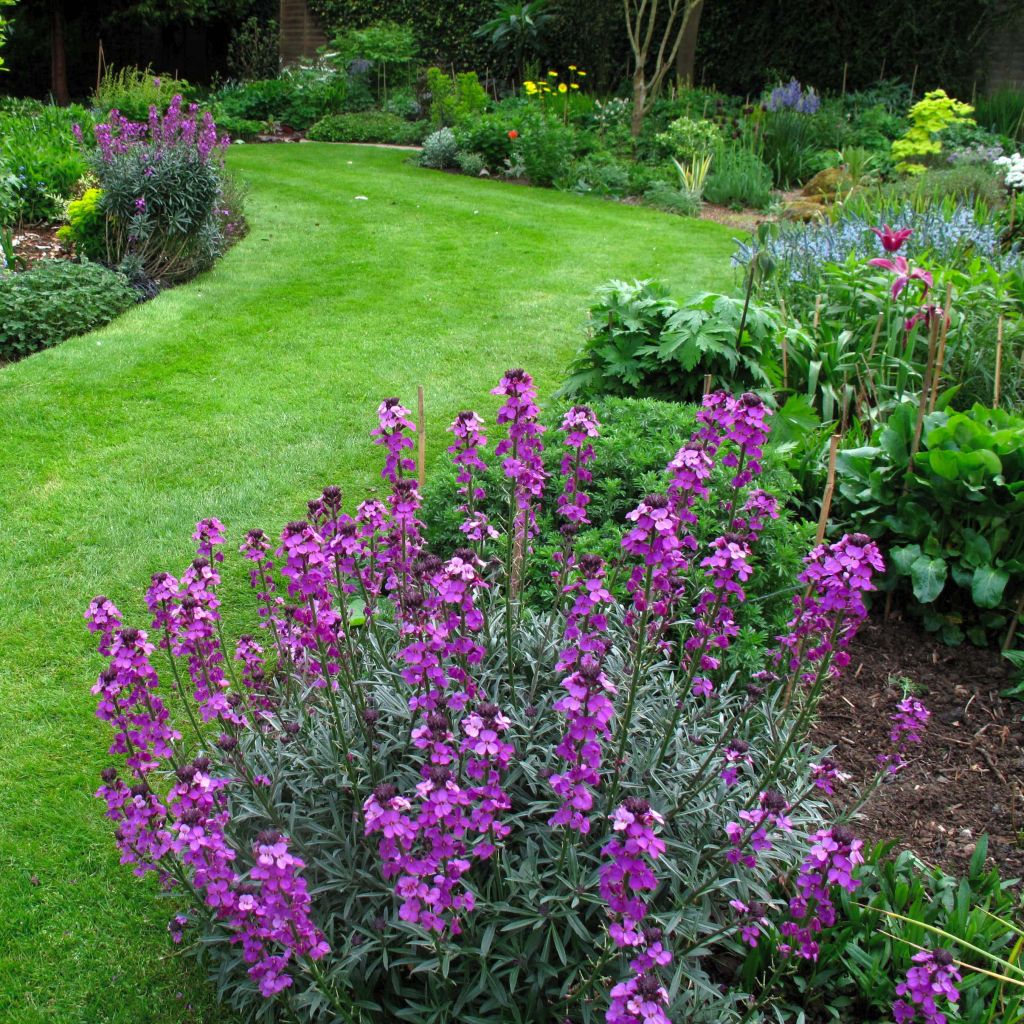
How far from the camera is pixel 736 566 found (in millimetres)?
1922

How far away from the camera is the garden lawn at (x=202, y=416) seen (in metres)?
2.46

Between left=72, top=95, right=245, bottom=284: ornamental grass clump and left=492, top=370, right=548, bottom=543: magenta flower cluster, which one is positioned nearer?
left=492, top=370, right=548, bottom=543: magenta flower cluster

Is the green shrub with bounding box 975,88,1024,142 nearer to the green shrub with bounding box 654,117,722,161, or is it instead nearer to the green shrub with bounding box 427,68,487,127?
the green shrub with bounding box 654,117,722,161

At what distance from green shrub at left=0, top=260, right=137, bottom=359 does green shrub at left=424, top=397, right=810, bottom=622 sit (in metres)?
3.51

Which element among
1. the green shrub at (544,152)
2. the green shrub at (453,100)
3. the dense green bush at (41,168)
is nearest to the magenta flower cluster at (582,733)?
the dense green bush at (41,168)

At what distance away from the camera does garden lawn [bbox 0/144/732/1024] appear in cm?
246

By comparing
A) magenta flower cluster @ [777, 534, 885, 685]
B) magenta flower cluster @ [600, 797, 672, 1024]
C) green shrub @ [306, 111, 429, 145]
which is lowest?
magenta flower cluster @ [600, 797, 672, 1024]

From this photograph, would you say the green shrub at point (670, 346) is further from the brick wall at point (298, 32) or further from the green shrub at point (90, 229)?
the brick wall at point (298, 32)

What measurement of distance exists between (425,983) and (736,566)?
3.77ft

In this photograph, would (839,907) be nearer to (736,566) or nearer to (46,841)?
Answer: (736,566)

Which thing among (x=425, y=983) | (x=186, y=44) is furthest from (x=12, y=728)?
(x=186, y=44)

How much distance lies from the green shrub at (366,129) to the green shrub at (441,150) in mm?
1623

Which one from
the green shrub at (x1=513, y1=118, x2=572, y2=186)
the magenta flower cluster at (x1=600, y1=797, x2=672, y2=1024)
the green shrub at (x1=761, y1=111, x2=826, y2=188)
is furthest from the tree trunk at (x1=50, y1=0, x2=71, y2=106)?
the magenta flower cluster at (x1=600, y1=797, x2=672, y2=1024)

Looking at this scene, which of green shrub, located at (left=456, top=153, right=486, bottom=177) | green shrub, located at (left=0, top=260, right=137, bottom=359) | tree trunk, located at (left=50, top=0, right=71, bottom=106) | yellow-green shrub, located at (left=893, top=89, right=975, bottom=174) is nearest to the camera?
green shrub, located at (left=0, top=260, right=137, bottom=359)
